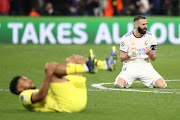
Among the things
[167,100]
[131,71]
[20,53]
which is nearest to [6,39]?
[20,53]

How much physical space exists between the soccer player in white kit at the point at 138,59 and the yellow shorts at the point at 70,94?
338 centimetres

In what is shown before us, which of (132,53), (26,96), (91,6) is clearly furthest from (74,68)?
(91,6)

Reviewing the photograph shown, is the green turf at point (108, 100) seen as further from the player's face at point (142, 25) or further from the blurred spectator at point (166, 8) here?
the blurred spectator at point (166, 8)

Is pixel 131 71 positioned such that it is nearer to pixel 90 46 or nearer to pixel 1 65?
pixel 1 65

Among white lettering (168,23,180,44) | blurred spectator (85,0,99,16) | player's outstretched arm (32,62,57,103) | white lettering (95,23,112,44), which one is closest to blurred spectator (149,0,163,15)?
blurred spectator (85,0,99,16)

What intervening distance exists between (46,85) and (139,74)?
171 inches

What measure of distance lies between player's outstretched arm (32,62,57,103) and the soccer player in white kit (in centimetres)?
395

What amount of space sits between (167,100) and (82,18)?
16.7 metres

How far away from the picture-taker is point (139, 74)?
13117 mm

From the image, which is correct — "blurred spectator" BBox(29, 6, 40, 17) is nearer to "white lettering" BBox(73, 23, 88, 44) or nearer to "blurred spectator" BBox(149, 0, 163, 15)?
"white lettering" BBox(73, 23, 88, 44)

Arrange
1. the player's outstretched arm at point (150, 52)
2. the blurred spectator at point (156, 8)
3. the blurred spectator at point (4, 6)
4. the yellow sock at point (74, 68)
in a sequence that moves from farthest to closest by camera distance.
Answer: the blurred spectator at point (156, 8) < the blurred spectator at point (4, 6) < the player's outstretched arm at point (150, 52) < the yellow sock at point (74, 68)

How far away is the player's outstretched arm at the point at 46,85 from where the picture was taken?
9.07 m

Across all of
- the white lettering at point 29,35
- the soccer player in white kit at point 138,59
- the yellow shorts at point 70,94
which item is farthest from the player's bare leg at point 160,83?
the white lettering at point 29,35

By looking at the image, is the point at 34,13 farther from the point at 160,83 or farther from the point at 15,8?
the point at 160,83
